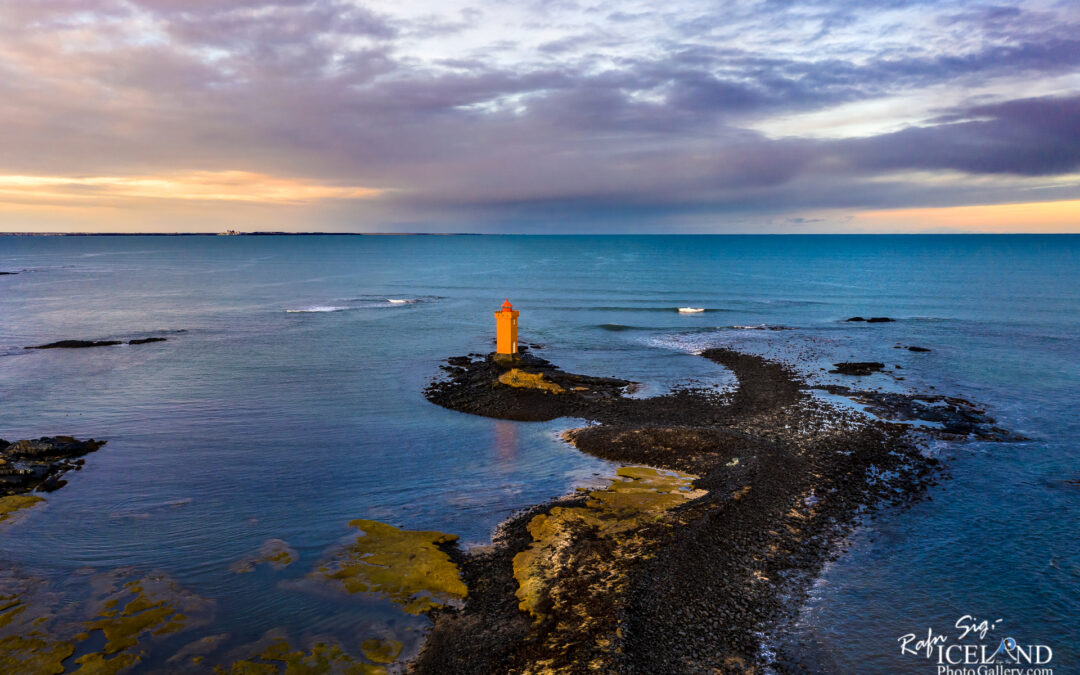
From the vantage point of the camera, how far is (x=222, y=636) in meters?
9.84

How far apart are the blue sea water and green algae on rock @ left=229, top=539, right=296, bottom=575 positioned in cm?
20

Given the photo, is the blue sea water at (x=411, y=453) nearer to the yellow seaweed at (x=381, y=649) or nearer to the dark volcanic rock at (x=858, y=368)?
the yellow seaweed at (x=381, y=649)

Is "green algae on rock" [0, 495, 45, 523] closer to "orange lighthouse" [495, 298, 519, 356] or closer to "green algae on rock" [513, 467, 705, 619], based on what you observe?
"green algae on rock" [513, 467, 705, 619]

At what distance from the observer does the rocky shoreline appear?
9.23 m

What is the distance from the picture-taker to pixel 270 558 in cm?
1231

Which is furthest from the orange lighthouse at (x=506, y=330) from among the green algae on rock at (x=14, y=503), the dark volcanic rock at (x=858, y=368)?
the green algae on rock at (x=14, y=503)

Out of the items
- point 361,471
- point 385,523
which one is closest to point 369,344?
point 361,471

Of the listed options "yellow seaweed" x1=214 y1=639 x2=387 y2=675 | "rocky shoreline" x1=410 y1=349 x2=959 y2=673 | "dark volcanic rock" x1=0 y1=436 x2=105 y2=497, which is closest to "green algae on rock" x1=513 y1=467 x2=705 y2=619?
"rocky shoreline" x1=410 y1=349 x2=959 y2=673

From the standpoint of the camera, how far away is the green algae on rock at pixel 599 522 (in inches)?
438

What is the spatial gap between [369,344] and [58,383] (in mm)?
15312

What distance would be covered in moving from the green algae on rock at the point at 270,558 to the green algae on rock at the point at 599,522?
15.1 ft

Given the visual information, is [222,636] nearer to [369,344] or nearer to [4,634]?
[4,634]

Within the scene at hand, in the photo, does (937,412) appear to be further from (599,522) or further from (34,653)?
(34,653)

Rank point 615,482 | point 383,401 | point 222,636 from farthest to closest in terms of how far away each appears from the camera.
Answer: point 383,401 → point 615,482 → point 222,636
